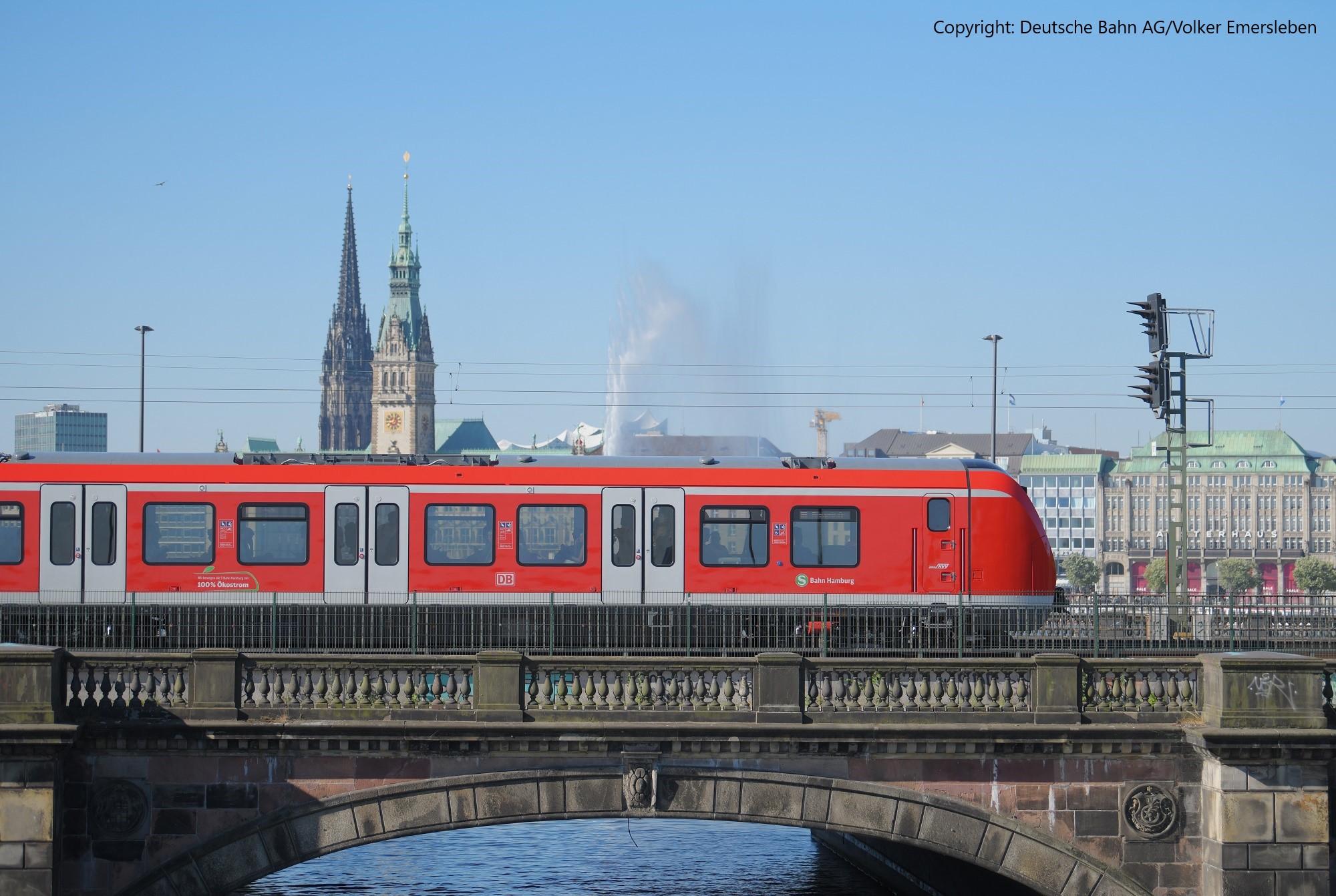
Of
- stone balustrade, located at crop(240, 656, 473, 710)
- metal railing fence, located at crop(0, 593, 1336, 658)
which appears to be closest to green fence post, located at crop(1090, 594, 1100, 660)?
metal railing fence, located at crop(0, 593, 1336, 658)

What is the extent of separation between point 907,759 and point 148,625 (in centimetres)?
1455

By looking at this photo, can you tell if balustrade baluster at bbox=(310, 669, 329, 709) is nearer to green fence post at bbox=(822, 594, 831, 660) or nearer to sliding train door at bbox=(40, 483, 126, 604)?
green fence post at bbox=(822, 594, 831, 660)

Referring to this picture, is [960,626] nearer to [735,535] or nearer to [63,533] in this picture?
[735,535]

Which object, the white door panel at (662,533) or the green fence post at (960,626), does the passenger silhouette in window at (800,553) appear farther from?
the green fence post at (960,626)

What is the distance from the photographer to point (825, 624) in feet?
82.9

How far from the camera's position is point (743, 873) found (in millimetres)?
A: 35812

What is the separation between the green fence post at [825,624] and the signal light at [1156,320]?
7.46 metres

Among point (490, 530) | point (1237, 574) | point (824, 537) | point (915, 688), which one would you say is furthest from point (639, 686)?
point (1237, 574)

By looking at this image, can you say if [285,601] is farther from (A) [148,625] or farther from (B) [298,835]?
(B) [298,835]

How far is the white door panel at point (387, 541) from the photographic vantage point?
29562 millimetres

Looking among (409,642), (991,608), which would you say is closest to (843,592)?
(991,608)

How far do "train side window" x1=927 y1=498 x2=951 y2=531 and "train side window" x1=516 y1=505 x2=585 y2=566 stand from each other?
20.2 feet

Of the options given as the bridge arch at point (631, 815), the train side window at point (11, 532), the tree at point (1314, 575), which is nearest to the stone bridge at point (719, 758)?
the bridge arch at point (631, 815)

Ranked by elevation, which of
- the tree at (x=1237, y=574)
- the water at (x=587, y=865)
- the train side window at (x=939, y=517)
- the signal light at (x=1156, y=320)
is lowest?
the tree at (x=1237, y=574)
